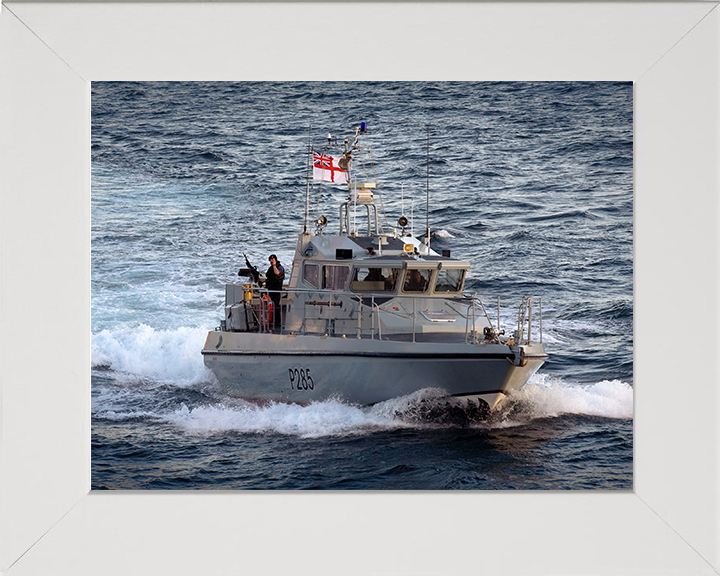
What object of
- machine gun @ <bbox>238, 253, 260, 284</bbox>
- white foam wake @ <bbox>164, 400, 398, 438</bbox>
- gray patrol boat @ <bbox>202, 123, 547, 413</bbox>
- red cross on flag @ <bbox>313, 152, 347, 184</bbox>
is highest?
red cross on flag @ <bbox>313, 152, 347, 184</bbox>

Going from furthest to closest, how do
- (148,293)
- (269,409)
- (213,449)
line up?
(148,293)
(269,409)
(213,449)

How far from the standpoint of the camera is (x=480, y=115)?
1159 centimetres

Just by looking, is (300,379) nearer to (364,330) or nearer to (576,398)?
(364,330)

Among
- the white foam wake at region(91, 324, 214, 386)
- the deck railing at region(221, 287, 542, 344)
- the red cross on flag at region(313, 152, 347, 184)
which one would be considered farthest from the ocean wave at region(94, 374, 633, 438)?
the red cross on flag at region(313, 152, 347, 184)

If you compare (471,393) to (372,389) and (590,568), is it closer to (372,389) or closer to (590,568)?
(372,389)

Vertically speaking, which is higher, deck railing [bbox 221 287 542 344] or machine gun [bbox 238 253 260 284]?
machine gun [bbox 238 253 260 284]

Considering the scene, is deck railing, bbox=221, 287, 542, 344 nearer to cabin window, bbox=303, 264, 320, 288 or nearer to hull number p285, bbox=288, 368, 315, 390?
cabin window, bbox=303, 264, 320, 288

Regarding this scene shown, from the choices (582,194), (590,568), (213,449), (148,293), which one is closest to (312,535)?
(590,568)

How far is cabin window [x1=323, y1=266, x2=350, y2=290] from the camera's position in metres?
9.70

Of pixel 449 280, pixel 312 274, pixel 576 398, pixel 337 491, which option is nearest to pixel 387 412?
pixel 449 280

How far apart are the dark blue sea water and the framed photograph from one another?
101 centimetres
